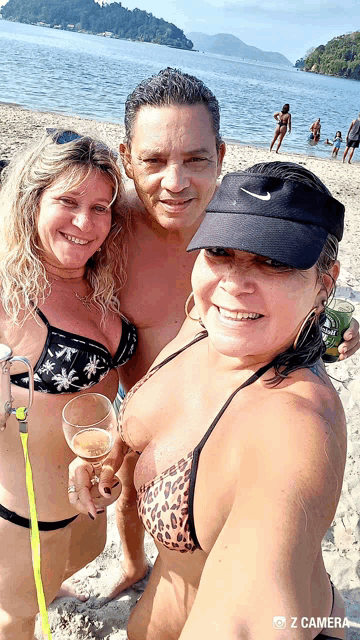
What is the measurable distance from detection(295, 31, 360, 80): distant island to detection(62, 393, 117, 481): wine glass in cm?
15231

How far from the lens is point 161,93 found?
2.42 m

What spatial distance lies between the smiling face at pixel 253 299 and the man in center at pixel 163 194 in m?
1.01

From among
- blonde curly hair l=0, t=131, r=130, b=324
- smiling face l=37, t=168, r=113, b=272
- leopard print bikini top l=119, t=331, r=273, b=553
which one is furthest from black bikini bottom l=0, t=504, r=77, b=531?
smiling face l=37, t=168, r=113, b=272

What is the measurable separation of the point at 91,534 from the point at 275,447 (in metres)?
1.83

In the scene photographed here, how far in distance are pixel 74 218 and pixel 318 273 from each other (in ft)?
4.12

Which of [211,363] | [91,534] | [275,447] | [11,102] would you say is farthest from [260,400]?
[11,102]

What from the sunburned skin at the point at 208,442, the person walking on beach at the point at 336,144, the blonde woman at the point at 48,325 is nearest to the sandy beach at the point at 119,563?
the blonde woman at the point at 48,325

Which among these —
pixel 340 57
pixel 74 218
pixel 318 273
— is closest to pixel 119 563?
pixel 74 218

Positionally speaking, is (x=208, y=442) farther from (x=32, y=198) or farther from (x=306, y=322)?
(x=32, y=198)

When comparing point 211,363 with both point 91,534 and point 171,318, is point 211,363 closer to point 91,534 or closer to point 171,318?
point 171,318

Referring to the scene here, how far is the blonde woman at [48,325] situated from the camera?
2150 millimetres

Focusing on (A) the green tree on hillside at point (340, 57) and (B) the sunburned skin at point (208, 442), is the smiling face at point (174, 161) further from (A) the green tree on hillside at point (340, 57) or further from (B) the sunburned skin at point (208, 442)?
(A) the green tree on hillside at point (340, 57)

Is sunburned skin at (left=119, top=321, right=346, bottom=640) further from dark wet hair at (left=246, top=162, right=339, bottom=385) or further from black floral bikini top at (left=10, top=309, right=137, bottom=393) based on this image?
black floral bikini top at (left=10, top=309, right=137, bottom=393)

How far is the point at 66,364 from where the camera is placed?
2.12m
